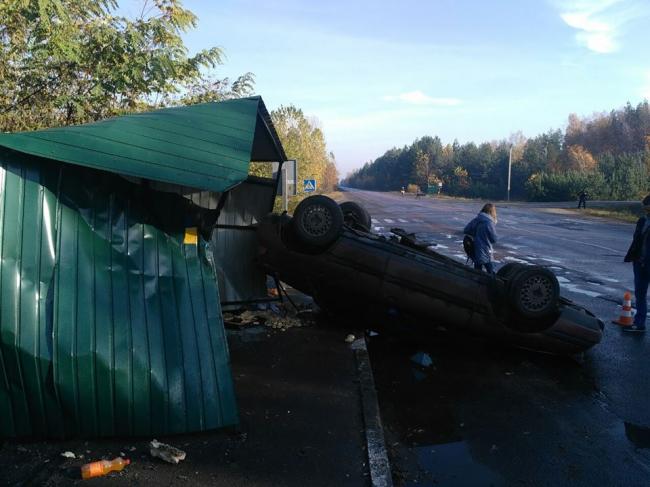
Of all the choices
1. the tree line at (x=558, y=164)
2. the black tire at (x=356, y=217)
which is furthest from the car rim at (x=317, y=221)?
the tree line at (x=558, y=164)

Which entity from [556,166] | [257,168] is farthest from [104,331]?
[556,166]

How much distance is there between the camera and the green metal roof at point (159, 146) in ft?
11.6

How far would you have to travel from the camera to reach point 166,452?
3.53m

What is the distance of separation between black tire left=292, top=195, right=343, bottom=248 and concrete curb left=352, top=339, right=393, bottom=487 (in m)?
1.39

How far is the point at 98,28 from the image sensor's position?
8430mm

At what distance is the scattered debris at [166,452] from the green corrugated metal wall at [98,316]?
143 mm

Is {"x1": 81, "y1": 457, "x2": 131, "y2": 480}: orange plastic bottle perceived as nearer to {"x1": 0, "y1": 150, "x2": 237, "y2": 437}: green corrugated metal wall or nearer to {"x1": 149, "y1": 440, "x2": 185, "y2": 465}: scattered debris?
{"x1": 149, "y1": 440, "x2": 185, "y2": 465}: scattered debris

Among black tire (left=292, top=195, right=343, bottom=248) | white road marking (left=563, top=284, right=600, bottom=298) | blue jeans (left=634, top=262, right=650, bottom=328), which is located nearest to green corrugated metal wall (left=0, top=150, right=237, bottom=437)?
black tire (left=292, top=195, right=343, bottom=248)

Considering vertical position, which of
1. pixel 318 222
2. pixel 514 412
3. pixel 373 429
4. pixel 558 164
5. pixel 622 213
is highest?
pixel 558 164

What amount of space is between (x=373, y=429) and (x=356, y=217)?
3.73m

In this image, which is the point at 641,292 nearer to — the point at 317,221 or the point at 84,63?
the point at 317,221

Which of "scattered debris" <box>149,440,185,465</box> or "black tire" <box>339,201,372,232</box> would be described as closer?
"scattered debris" <box>149,440,185,465</box>

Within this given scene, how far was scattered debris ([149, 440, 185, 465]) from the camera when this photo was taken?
137 inches

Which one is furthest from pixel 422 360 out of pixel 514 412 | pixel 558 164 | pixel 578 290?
pixel 558 164
